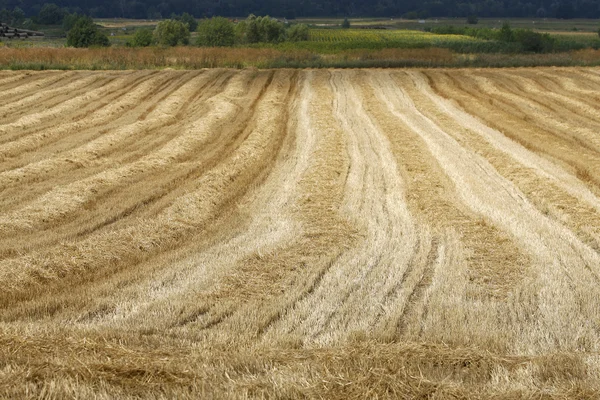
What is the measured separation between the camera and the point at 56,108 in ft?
79.9

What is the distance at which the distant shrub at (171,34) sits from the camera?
7000 centimetres

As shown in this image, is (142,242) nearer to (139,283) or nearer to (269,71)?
(139,283)

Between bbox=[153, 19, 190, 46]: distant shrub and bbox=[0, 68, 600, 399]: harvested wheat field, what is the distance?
50160 millimetres

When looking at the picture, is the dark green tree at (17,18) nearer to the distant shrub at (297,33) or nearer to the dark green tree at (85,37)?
the dark green tree at (85,37)

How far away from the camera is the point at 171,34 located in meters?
69.9

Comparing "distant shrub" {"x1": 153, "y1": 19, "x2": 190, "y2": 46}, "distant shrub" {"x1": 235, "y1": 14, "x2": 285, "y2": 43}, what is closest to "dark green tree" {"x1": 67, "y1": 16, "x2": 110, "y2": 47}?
"distant shrub" {"x1": 153, "y1": 19, "x2": 190, "y2": 46}

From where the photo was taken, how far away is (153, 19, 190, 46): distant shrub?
7000 centimetres

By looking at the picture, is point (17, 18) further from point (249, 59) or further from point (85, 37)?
point (249, 59)

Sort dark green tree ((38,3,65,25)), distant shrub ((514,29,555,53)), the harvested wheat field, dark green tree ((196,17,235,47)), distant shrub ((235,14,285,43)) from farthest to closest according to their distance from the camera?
dark green tree ((38,3,65,25))
distant shrub ((235,14,285,43))
dark green tree ((196,17,235,47))
distant shrub ((514,29,555,53))
the harvested wheat field

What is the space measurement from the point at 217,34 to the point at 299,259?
62.6m

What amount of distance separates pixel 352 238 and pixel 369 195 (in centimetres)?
306

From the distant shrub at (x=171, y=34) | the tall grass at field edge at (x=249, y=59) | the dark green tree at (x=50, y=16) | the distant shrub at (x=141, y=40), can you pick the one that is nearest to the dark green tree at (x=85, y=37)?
the distant shrub at (x=141, y=40)

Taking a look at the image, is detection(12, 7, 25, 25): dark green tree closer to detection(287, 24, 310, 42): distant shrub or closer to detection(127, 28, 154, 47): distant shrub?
detection(127, 28, 154, 47): distant shrub

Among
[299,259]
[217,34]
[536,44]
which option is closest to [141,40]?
[217,34]
